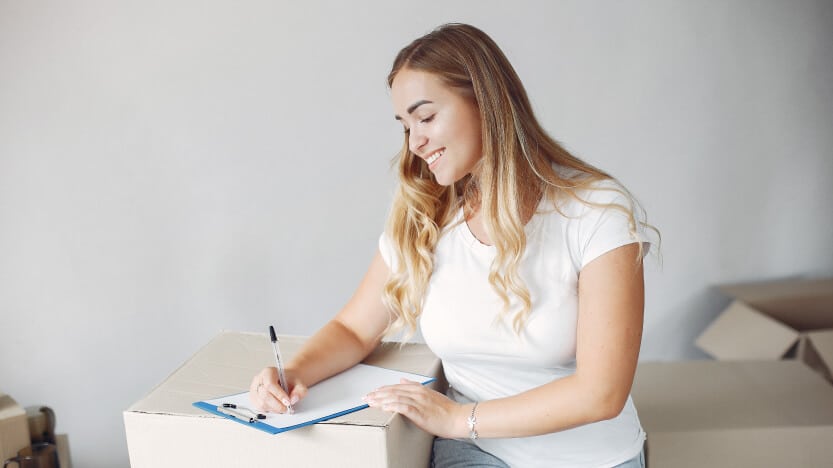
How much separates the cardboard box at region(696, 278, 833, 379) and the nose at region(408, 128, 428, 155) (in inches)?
49.5

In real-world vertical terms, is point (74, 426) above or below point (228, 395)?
below

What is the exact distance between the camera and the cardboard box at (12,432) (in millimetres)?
1524

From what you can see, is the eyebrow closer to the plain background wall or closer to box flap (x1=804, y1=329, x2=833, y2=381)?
the plain background wall

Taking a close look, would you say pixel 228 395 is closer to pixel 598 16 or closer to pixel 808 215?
pixel 598 16

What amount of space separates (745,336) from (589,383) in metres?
1.19

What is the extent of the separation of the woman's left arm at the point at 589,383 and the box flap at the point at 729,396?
463 millimetres

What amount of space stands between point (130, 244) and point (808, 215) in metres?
1.95

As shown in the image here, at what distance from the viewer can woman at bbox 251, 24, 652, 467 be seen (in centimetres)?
106

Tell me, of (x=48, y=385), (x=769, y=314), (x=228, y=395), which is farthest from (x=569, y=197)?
(x=48, y=385)

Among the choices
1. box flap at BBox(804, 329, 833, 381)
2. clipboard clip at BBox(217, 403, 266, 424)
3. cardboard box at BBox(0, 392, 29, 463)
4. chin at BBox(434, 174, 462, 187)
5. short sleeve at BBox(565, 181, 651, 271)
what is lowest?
box flap at BBox(804, 329, 833, 381)

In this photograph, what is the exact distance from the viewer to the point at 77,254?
2.03 metres

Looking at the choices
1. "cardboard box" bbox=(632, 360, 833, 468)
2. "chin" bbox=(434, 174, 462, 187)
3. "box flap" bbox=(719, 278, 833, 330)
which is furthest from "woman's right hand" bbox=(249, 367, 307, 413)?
"box flap" bbox=(719, 278, 833, 330)

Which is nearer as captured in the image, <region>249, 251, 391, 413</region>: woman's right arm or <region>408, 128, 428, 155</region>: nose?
<region>249, 251, 391, 413</region>: woman's right arm

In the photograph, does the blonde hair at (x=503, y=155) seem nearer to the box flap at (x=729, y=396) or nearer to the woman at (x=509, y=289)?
the woman at (x=509, y=289)
